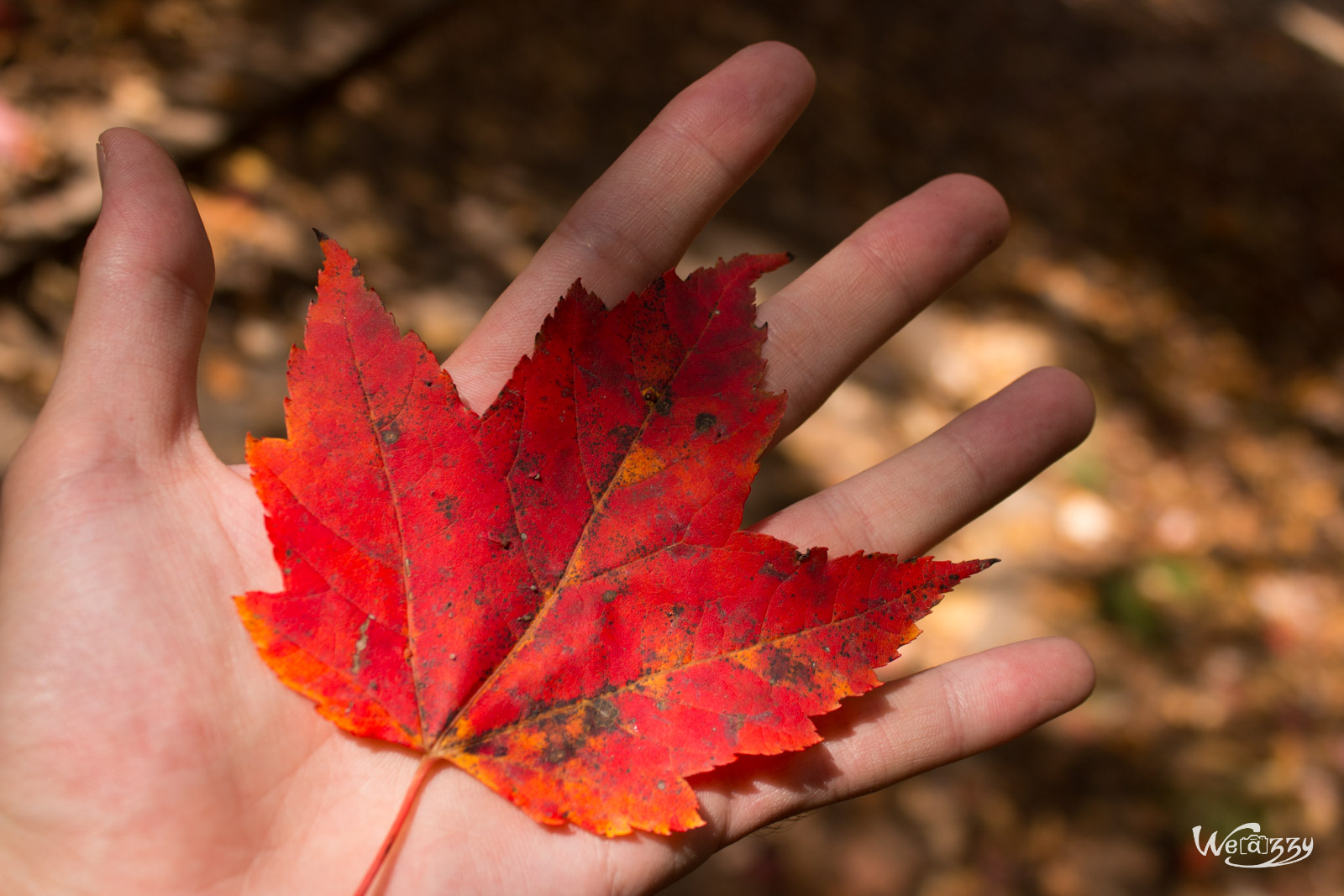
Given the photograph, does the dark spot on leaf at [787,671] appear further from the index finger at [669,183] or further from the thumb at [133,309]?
the thumb at [133,309]

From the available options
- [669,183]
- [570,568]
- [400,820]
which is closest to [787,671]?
[570,568]

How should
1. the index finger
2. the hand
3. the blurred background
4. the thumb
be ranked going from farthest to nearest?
the blurred background < the index finger < the thumb < the hand

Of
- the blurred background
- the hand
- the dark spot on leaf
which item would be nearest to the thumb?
the hand

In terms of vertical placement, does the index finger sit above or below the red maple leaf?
above

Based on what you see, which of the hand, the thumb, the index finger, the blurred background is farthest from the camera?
the blurred background

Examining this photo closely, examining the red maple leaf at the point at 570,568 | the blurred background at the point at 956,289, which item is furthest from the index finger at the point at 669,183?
the blurred background at the point at 956,289

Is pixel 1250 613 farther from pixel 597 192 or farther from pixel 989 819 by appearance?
pixel 597 192

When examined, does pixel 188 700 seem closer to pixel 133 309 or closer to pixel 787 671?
pixel 133 309

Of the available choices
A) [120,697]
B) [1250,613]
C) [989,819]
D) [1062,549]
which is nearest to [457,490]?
[120,697]

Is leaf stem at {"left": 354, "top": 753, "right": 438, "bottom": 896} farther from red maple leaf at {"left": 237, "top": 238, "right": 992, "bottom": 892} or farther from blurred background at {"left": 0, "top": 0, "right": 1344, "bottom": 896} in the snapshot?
blurred background at {"left": 0, "top": 0, "right": 1344, "bottom": 896}
